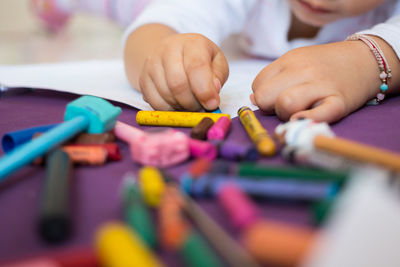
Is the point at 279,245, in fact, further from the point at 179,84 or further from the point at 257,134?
the point at 179,84

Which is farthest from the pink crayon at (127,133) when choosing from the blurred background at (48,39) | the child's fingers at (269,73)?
the blurred background at (48,39)

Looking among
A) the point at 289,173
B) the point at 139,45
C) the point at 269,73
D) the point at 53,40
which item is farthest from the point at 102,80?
the point at 53,40

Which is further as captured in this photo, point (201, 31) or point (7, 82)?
point (201, 31)

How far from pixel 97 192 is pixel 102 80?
21.9 inches

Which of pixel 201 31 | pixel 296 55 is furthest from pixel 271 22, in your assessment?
pixel 296 55

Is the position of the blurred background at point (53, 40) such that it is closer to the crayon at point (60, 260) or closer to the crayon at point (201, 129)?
the crayon at point (201, 129)

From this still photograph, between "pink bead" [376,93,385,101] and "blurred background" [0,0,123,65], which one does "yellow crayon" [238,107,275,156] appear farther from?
"blurred background" [0,0,123,65]

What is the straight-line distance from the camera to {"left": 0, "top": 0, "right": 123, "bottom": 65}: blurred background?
4.79 ft

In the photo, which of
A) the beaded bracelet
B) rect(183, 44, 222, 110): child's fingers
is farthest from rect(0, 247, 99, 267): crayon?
the beaded bracelet

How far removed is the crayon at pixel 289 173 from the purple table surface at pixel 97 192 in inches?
1.1

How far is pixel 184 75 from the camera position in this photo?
1.90ft

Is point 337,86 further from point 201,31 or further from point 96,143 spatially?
point 201,31

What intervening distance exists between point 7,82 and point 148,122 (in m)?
0.41

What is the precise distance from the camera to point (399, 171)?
31 cm
